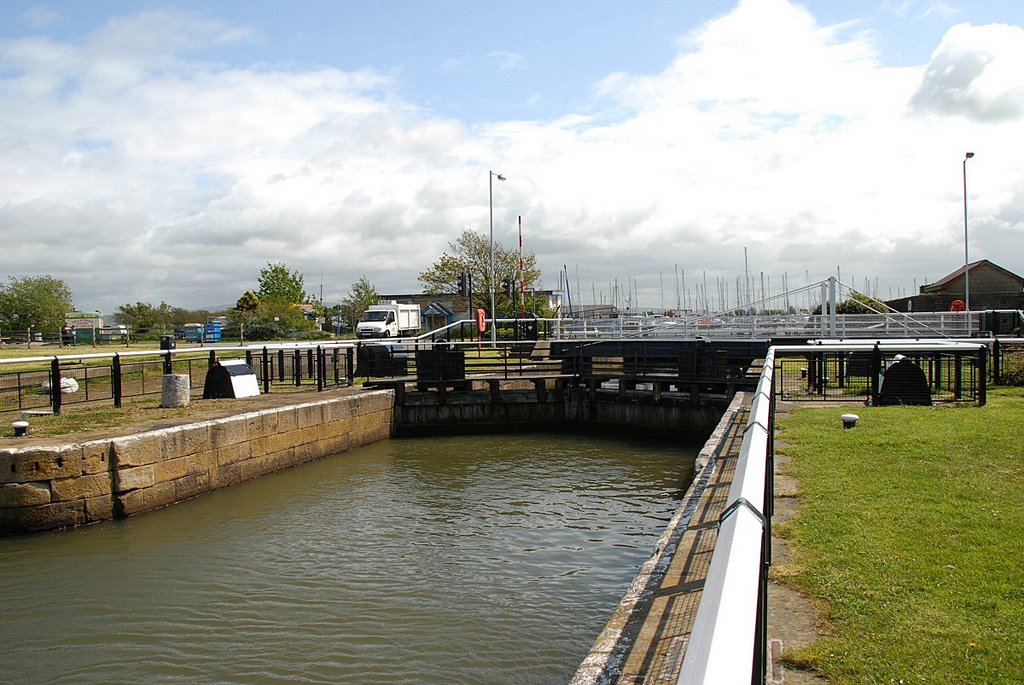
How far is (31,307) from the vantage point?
59219mm

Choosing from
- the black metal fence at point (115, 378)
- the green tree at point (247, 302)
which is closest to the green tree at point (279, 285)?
the green tree at point (247, 302)

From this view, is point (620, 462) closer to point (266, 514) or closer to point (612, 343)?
point (612, 343)

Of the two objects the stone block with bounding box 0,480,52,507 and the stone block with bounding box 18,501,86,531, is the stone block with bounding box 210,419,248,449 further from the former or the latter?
the stone block with bounding box 0,480,52,507

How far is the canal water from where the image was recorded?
23.3 feet

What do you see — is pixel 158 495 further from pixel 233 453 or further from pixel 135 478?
pixel 233 453

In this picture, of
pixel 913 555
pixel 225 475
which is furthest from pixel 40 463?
pixel 913 555

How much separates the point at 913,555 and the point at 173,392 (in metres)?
14.2

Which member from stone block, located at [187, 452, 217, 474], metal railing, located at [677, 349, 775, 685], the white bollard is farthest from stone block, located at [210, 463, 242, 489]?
metal railing, located at [677, 349, 775, 685]

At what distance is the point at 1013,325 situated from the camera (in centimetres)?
3022

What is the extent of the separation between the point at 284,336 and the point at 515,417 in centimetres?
3457

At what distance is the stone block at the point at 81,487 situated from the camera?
1102 cm

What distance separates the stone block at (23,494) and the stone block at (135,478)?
0.95m

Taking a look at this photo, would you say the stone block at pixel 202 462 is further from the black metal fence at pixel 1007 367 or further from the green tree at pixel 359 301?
the green tree at pixel 359 301

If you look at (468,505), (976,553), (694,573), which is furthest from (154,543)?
(976,553)
